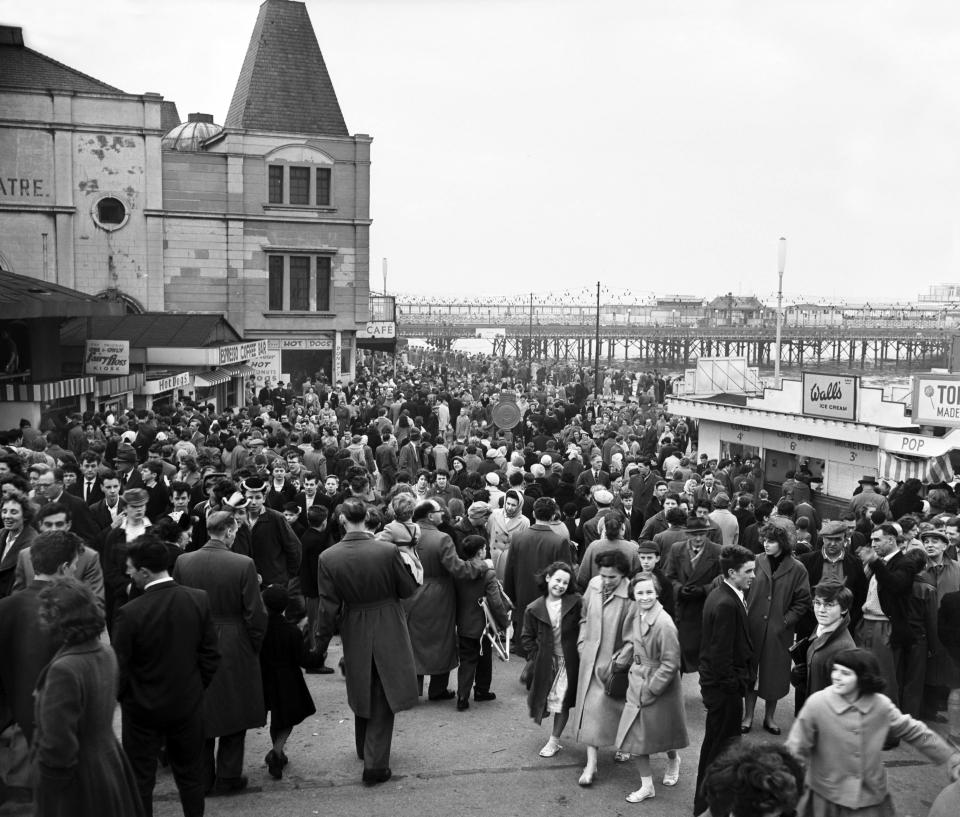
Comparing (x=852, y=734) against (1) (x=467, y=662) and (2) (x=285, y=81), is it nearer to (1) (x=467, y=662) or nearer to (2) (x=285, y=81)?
(1) (x=467, y=662)

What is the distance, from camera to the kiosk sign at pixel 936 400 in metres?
18.6

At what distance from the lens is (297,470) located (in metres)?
12.9

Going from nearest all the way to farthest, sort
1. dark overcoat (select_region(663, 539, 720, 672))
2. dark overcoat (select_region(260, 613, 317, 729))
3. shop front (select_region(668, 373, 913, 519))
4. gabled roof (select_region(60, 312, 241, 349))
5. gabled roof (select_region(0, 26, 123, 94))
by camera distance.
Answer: dark overcoat (select_region(260, 613, 317, 729)), dark overcoat (select_region(663, 539, 720, 672)), shop front (select_region(668, 373, 913, 519)), gabled roof (select_region(60, 312, 241, 349)), gabled roof (select_region(0, 26, 123, 94))

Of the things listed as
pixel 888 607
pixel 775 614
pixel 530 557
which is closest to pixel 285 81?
pixel 530 557

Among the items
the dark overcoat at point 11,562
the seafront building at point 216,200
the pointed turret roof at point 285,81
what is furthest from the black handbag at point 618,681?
the pointed turret roof at point 285,81

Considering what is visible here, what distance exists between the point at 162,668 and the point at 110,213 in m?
37.6

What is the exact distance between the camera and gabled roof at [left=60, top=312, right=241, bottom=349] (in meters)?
28.5

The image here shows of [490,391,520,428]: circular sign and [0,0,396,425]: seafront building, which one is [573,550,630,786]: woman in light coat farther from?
[0,0,396,425]: seafront building

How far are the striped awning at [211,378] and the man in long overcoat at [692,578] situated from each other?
65.9 ft

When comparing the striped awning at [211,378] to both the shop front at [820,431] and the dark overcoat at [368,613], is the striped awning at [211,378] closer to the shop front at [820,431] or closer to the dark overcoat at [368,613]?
the shop front at [820,431]

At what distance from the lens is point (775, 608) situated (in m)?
8.18

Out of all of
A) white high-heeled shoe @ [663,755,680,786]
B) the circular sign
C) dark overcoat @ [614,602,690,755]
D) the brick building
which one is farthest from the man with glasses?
the brick building

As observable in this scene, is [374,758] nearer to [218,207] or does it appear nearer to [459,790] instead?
[459,790]

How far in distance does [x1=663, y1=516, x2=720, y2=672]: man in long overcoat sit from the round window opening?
116 feet
